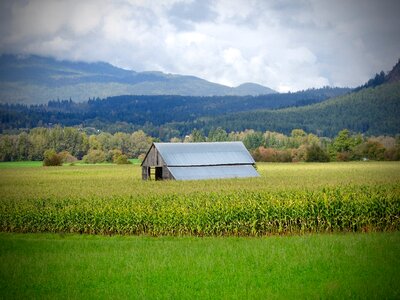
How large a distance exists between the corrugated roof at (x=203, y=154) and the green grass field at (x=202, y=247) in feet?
78.1

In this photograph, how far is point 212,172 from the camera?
62.0 m

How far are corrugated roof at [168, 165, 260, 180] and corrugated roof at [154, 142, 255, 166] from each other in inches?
23.1

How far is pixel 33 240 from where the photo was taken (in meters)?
26.0

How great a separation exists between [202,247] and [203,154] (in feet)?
138

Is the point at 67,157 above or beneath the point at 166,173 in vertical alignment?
above

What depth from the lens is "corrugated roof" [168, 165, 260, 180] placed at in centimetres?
5959

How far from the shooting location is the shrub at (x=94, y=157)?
11512cm

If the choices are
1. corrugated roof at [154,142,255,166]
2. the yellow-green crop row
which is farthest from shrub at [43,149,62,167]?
the yellow-green crop row

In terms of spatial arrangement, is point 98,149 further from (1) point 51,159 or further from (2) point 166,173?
(2) point 166,173

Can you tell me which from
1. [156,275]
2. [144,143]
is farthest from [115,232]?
[144,143]

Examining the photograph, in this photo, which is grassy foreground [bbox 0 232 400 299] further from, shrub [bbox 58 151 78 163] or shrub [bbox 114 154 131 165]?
shrub [bbox 58 151 78 163]

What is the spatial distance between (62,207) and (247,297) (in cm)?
1933

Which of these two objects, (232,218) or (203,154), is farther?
(203,154)

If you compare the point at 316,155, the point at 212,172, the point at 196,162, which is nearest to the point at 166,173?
the point at 196,162
